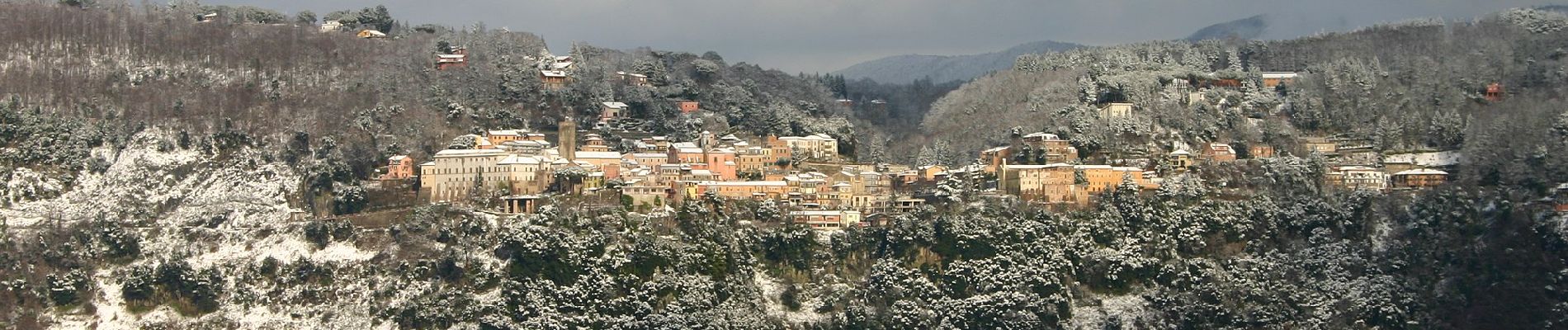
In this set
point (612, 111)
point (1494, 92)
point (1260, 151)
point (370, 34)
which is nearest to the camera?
point (1260, 151)

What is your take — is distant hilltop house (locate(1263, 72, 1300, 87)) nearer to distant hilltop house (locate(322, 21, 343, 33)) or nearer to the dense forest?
the dense forest

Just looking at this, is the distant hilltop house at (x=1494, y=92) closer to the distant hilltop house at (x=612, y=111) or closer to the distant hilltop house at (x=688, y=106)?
the distant hilltop house at (x=688, y=106)

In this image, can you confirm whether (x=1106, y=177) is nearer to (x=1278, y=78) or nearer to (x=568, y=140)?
(x=1278, y=78)

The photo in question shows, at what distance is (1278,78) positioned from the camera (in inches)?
3359

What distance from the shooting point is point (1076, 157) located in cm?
7531

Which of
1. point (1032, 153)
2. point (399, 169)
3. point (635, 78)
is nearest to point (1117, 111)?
point (1032, 153)

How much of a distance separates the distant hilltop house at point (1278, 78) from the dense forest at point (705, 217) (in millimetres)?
840

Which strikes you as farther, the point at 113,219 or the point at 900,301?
the point at 113,219

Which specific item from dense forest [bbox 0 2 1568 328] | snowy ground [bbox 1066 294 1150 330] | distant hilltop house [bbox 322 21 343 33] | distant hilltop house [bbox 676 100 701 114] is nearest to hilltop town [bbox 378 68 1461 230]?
dense forest [bbox 0 2 1568 328]

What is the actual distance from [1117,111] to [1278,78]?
8.74m

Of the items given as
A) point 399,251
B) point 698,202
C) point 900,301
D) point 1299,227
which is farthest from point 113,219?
point 1299,227

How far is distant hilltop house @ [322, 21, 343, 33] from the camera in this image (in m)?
88.2

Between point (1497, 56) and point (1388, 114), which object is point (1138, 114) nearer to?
point (1388, 114)

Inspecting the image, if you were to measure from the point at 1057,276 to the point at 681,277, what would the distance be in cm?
1067
